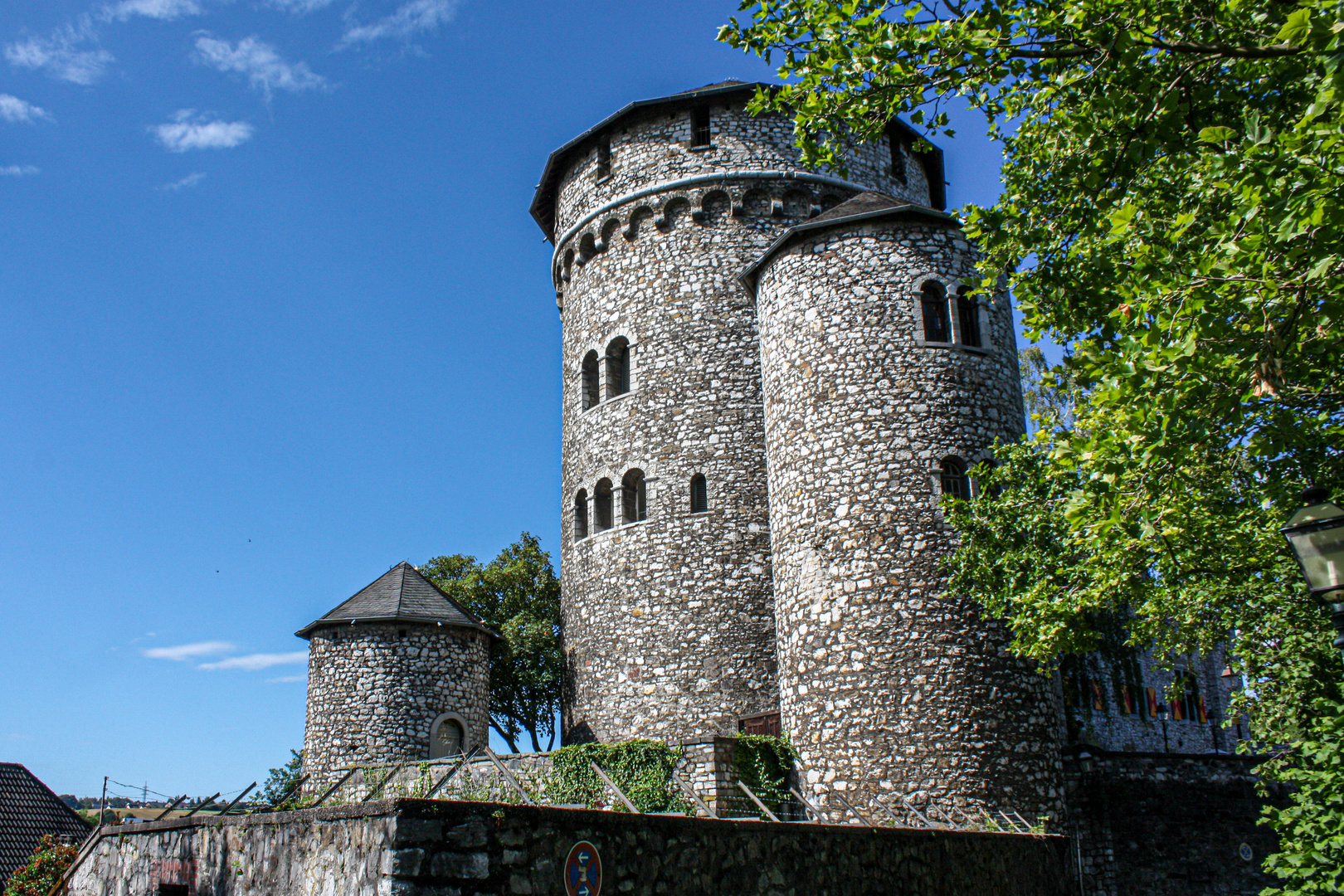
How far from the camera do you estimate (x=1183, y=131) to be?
9797 mm

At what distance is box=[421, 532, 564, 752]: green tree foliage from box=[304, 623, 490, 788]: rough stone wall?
3410 millimetres

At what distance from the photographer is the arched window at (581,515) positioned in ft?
68.6

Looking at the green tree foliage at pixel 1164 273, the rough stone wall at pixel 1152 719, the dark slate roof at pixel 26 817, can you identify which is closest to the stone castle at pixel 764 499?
the rough stone wall at pixel 1152 719

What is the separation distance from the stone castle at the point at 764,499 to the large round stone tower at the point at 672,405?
5 centimetres

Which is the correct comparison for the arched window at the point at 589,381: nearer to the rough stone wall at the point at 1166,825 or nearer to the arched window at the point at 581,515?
the arched window at the point at 581,515

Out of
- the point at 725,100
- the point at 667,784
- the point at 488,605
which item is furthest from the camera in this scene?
the point at 488,605

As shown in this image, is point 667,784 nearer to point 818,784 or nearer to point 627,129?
point 818,784

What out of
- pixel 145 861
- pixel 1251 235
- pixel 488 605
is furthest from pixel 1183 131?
pixel 488 605

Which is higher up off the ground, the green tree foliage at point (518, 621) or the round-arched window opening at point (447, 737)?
the green tree foliage at point (518, 621)

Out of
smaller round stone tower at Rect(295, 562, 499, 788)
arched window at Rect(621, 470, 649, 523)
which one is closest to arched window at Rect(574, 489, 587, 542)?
arched window at Rect(621, 470, 649, 523)

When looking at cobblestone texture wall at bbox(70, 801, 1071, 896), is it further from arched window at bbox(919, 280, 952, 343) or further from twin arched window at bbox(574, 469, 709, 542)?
twin arched window at bbox(574, 469, 709, 542)

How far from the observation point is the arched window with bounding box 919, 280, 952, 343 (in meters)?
16.8

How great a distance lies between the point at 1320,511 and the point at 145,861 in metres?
9.06

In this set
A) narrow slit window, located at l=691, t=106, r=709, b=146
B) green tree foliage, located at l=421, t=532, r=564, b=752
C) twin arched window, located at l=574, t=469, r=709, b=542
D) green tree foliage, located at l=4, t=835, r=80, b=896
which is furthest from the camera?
green tree foliage, located at l=421, t=532, r=564, b=752
